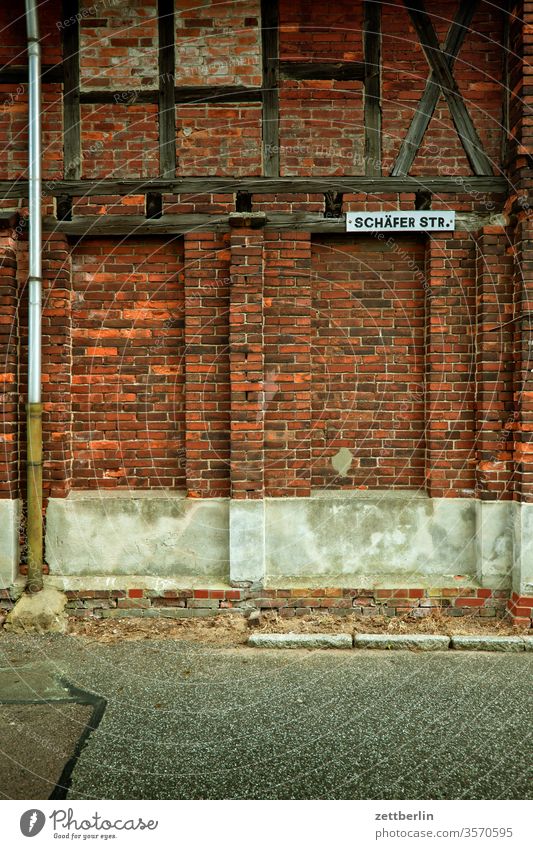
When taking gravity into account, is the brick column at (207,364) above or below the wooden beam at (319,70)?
below

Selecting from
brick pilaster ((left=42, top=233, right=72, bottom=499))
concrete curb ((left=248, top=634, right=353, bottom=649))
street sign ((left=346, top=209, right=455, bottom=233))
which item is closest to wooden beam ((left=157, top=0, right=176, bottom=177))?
brick pilaster ((left=42, top=233, right=72, bottom=499))

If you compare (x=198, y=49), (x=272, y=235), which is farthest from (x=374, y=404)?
(x=198, y=49)

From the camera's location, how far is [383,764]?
362 cm

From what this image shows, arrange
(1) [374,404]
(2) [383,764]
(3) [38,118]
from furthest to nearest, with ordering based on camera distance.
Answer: (1) [374,404] < (3) [38,118] < (2) [383,764]

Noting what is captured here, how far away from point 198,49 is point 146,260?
6.92 ft

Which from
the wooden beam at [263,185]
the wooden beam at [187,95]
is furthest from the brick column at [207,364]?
the wooden beam at [187,95]

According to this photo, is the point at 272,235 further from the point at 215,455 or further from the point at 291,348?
the point at 215,455

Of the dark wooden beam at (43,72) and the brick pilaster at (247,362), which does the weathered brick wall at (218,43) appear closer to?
the dark wooden beam at (43,72)

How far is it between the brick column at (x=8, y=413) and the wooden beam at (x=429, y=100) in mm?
3930

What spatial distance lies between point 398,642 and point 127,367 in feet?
12.2

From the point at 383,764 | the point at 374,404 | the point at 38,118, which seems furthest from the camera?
the point at 374,404

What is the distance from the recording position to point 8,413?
6023 millimetres

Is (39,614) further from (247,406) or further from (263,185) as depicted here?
(263,185)

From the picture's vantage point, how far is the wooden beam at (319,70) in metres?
6.01
